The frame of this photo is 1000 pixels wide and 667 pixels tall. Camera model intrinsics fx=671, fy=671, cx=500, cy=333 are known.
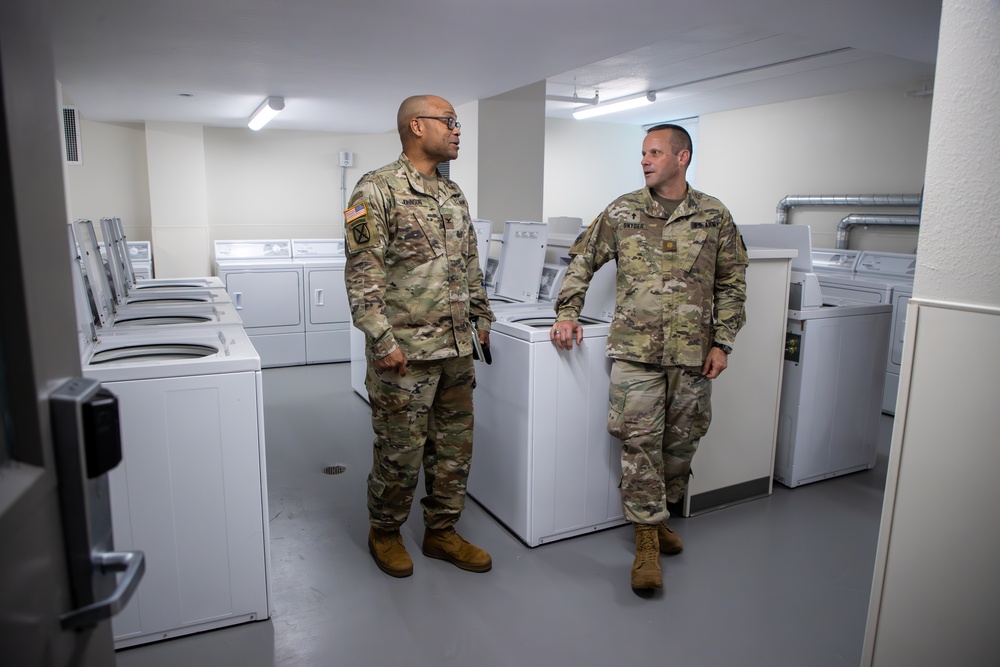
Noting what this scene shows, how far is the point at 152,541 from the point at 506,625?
3.57ft

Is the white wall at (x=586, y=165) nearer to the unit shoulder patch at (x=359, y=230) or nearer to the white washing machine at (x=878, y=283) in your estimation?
the white washing machine at (x=878, y=283)

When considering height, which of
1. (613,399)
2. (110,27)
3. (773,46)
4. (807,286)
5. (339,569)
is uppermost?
(773,46)

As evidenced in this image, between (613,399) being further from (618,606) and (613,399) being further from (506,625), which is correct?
(506,625)

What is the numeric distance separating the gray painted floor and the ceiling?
2.12m

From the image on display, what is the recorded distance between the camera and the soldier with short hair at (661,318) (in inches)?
92.8

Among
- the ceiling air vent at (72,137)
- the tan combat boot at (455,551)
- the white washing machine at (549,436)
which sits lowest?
the tan combat boot at (455,551)

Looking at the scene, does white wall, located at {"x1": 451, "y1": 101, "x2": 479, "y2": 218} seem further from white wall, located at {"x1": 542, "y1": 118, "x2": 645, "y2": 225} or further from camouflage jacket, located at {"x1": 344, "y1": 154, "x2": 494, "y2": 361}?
white wall, located at {"x1": 542, "y1": 118, "x2": 645, "y2": 225}

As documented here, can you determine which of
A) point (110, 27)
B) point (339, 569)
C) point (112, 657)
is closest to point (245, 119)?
point (110, 27)

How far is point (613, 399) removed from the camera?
248 centimetres

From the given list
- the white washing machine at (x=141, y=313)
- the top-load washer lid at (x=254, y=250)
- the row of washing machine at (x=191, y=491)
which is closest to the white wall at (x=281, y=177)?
the top-load washer lid at (x=254, y=250)

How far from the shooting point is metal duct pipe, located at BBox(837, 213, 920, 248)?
562 cm

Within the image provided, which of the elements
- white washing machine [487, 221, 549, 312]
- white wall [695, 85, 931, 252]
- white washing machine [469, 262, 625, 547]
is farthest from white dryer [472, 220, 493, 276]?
white wall [695, 85, 931, 252]

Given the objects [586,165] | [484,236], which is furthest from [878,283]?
[586,165]

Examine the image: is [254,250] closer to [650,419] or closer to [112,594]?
[650,419]
